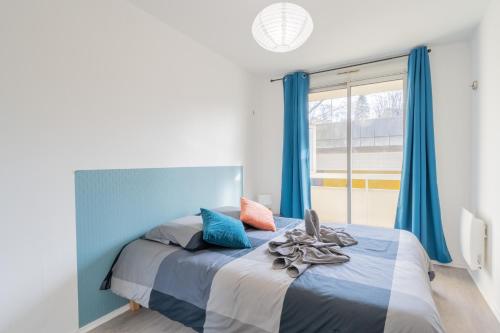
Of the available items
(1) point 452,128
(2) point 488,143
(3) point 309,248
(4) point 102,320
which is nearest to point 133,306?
(4) point 102,320

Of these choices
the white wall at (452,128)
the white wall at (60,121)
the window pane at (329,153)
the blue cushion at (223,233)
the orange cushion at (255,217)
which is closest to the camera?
the white wall at (60,121)

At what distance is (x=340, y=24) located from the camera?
2.54 meters

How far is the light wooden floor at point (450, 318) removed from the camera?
1917 millimetres

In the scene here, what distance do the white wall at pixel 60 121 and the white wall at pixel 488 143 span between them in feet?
9.46

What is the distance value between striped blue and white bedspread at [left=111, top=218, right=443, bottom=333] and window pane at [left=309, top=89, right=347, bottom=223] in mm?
1716

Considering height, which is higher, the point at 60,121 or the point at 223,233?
the point at 60,121

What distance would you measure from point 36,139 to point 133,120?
73 centimetres

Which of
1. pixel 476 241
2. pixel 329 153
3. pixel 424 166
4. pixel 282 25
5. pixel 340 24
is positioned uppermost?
pixel 340 24

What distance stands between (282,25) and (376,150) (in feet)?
8.33

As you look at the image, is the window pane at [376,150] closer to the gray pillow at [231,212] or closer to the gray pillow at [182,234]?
the gray pillow at [231,212]

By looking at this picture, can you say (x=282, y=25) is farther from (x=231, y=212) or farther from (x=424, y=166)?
(x=424, y=166)

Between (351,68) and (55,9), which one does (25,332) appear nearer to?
(55,9)

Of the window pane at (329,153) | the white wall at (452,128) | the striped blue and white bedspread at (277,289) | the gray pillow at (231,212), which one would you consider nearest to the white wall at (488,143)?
the white wall at (452,128)

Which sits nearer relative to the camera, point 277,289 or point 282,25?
point 277,289
